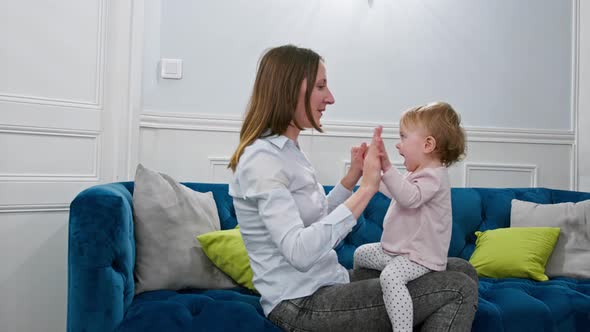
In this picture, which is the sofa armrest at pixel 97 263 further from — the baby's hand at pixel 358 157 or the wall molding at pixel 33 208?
the wall molding at pixel 33 208

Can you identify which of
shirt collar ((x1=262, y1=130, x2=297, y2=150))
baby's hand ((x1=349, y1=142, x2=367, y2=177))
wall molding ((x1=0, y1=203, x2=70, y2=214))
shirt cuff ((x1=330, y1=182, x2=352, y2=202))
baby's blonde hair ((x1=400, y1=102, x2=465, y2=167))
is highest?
baby's blonde hair ((x1=400, y1=102, x2=465, y2=167))

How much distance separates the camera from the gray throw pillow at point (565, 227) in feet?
8.12

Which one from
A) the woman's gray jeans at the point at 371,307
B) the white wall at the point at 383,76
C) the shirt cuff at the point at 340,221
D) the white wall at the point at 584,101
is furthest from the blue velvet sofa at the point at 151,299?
the white wall at the point at 584,101

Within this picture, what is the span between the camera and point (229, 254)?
2.08m

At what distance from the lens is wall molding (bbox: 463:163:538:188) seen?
11.1 feet

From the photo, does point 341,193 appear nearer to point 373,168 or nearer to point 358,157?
point 358,157

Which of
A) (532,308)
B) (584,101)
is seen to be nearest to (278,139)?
(532,308)

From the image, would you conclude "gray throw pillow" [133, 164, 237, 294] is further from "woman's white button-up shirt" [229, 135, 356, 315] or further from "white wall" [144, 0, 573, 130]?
"white wall" [144, 0, 573, 130]

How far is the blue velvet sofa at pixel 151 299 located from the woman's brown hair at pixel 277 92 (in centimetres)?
43

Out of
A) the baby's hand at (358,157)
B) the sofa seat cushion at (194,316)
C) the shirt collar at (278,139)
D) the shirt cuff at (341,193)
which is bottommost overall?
the sofa seat cushion at (194,316)

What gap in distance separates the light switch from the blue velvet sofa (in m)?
0.82

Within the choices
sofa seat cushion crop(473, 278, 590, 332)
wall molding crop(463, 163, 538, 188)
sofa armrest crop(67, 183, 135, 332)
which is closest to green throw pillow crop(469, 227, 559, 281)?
sofa seat cushion crop(473, 278, 590, 332)

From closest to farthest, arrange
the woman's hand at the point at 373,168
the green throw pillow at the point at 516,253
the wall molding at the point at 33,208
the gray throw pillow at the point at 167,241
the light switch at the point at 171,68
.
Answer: the woman's hand at the point at 373,168 → the gray throw pillow at the point at 167,241 → the green throw pillow at the point at 516,253 → the wall molding at the point at 33,208 → the light switch at the point at 171,68

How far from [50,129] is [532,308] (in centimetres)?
208
